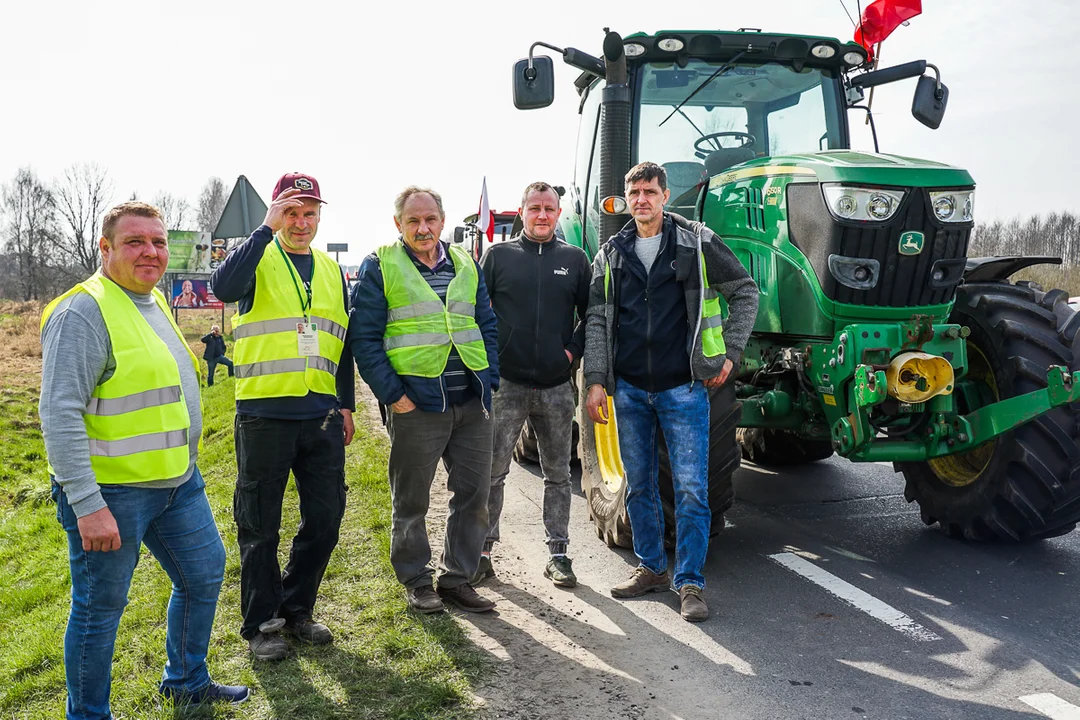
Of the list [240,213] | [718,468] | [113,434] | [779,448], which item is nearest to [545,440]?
[718,468]

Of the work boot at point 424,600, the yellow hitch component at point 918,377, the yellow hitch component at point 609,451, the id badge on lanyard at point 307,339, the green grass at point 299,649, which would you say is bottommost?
the green grass at point 299,649

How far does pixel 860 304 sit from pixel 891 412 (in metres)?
0.58

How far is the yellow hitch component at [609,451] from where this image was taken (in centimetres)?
546

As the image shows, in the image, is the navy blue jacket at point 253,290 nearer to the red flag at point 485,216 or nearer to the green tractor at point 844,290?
the green tractor at point 844,290

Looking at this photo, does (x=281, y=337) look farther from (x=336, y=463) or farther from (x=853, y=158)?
(x=853, y=158)

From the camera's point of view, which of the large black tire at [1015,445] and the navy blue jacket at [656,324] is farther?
the large black tire at [1015,445]

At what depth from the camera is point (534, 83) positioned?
519cm

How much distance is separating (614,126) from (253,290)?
2456 millimetres

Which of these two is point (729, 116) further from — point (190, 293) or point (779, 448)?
point (190, 293)

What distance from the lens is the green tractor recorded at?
181 inches

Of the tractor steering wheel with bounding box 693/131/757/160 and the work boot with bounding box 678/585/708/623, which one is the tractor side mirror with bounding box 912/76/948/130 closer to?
the tractor steering wheel with bounding box 693/131/757/160

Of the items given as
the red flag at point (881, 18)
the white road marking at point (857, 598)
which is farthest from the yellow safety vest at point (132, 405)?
the red flag at point (881, 18)

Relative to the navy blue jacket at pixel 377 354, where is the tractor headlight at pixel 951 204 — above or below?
above

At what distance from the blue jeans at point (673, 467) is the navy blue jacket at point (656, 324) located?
8cm
